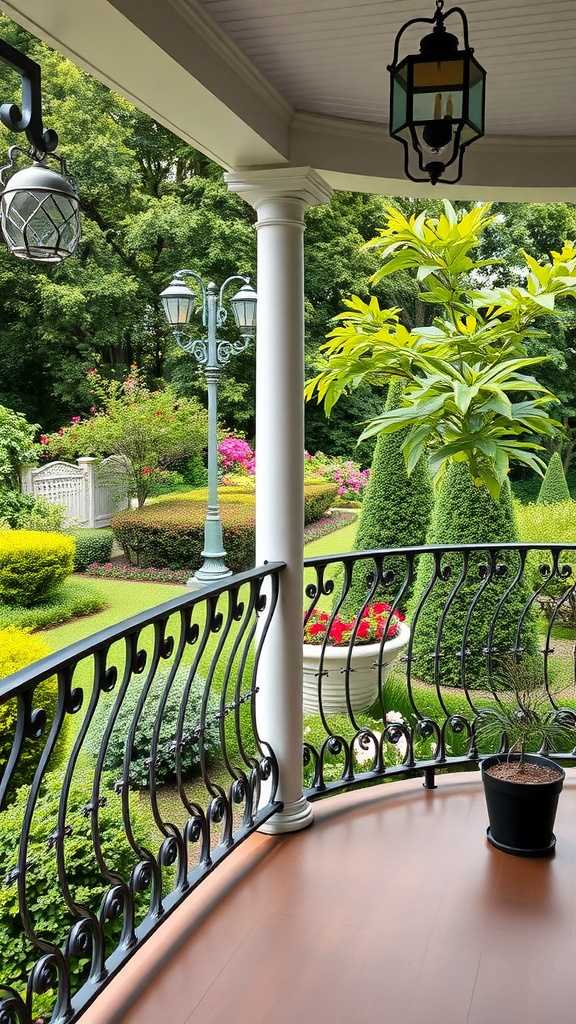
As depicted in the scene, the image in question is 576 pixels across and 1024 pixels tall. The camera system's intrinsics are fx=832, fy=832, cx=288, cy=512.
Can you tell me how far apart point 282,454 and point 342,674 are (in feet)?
8.47

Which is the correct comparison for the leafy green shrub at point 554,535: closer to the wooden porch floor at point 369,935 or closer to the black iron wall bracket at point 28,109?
the wooden porch floor at point 369,935

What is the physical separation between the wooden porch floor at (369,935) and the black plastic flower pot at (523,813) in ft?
Answer: 0.15

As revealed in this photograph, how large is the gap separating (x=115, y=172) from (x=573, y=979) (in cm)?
1645

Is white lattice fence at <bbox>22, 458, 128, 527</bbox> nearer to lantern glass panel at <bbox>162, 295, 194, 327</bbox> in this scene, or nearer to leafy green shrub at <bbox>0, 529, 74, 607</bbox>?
leafy green shrub at <bbox>0, 529, 74, 607</bbox>

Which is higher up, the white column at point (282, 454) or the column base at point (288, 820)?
the white column at point (282, 454)

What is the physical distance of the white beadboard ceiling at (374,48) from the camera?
2006mm

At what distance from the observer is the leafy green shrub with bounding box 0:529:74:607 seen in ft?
29.3

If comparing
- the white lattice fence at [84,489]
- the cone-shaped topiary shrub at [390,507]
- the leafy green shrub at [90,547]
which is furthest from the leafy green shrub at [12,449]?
the cone-shaped topiary shrub at [390,507]

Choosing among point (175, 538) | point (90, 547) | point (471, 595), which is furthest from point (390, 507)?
point (90, 547)

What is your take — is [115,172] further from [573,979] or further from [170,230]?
[573,979]

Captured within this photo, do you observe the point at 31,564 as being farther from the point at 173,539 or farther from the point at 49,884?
the point at 49,884

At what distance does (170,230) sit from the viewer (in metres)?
15.8

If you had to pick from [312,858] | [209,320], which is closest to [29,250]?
[312,858]

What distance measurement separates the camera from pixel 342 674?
5059 mm
